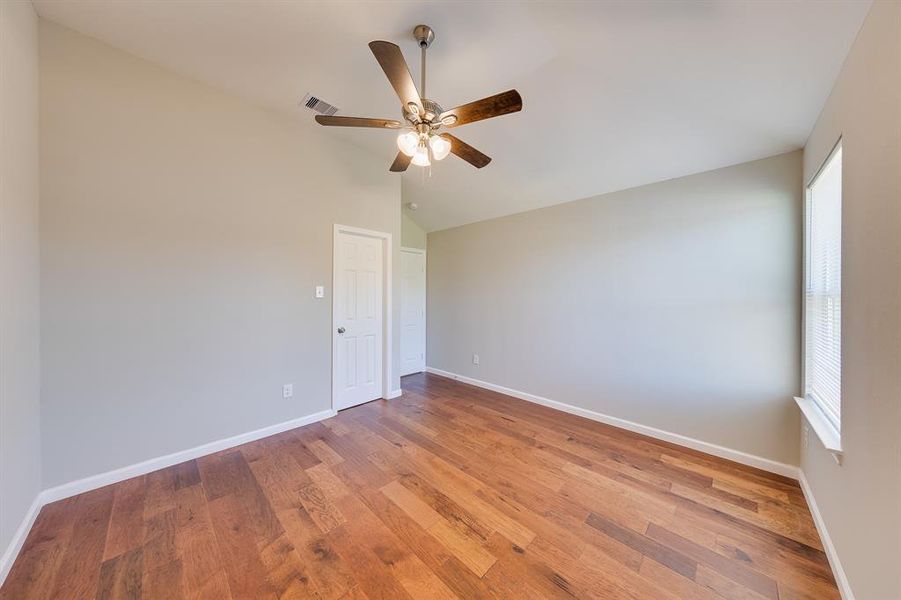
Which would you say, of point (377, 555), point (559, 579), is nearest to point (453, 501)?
point (377, 555)

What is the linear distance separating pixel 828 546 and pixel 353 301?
12.5 feet

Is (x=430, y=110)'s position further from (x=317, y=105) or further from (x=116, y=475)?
(x=116, y=475)

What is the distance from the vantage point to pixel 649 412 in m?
2.89

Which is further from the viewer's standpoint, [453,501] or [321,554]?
[453,501]

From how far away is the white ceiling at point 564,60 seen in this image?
1.52 metres

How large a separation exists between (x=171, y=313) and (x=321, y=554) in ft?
6.62

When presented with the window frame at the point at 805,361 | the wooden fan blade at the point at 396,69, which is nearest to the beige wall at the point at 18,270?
the wooden fan blade at the point at 396,69

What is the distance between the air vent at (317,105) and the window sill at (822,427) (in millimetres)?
3856

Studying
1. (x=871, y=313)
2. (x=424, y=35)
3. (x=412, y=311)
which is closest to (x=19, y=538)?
(x=424, y=35)

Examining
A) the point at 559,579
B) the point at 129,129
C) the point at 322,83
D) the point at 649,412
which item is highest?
the point at 322,83

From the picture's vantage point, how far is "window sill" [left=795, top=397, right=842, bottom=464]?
1.46 meters

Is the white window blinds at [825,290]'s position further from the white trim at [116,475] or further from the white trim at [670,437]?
the white trim at [116,475]

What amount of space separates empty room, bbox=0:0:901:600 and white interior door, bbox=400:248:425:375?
4.94 feet

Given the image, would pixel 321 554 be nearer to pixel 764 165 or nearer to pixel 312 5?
pixel 312 5
